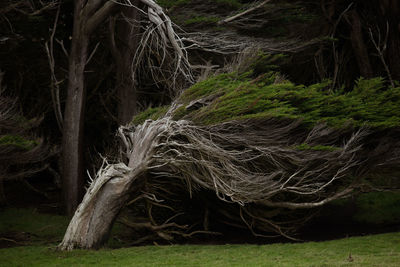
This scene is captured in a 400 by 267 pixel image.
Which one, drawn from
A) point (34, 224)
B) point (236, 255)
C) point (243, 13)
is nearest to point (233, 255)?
point (236, 255)

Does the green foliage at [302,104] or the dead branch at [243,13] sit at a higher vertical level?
the dead branch at [243,13]

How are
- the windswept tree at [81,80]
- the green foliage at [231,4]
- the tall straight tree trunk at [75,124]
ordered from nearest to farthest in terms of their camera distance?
1. the windswept tree at [81,80]
2. the tall straight tree trunk at [75,124]
3. the green foliage at [231,4]

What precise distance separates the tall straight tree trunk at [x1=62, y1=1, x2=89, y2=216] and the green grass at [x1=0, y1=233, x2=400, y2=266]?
5171 mm

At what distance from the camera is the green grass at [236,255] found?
825cm

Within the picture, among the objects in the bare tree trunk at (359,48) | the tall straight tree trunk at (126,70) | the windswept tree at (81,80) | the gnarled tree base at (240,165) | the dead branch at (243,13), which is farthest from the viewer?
the bare tree trunk at (359,48)

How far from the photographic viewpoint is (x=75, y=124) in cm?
1623

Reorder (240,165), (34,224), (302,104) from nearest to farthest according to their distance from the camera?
(240,165)
(302,104)
(34,224)

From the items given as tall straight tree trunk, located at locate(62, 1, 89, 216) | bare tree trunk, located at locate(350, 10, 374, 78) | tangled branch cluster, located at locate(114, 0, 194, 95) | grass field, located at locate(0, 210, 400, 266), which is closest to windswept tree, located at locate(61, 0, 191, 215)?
tall straight tree trunk, located at locate(62, 1, 89, 216)

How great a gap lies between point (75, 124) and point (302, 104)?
25.7 ft

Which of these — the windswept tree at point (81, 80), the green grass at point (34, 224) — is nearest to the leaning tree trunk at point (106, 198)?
the green grass at point (34, 224)

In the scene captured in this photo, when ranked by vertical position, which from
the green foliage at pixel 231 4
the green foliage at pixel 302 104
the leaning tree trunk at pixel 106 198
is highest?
the green foliage at pixel 231 4

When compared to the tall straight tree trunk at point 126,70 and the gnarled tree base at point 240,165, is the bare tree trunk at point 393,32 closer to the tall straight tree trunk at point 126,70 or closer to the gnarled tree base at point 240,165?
the gnarled tree base at point 240,165

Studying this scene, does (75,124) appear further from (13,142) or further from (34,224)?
(13,142)

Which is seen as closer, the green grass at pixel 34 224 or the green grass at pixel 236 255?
the green grass at pixel 236 255
